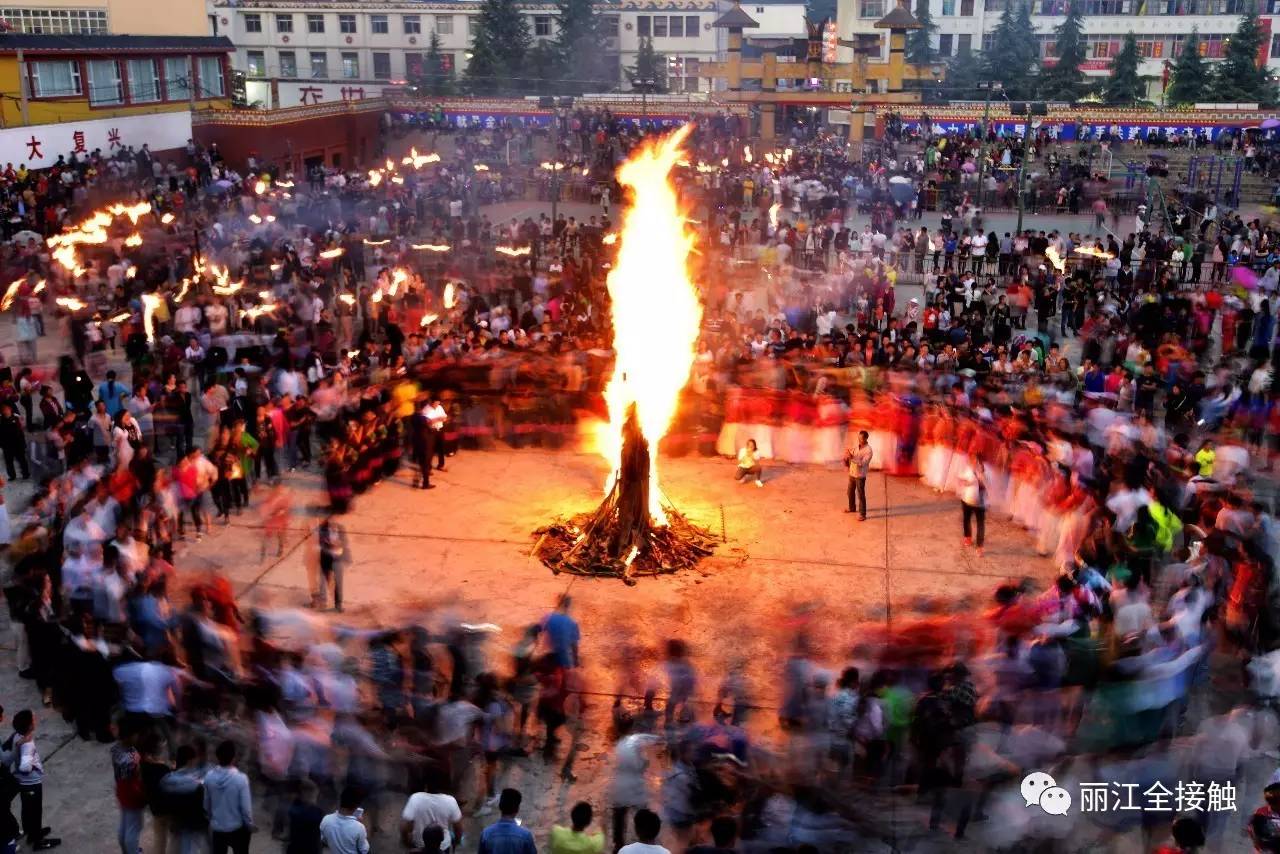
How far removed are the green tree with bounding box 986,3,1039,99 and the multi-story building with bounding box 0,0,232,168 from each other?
43.6 m

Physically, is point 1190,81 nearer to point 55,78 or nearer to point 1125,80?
point 1125,80

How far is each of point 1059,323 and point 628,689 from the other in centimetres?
1710

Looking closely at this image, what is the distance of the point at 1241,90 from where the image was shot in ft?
189

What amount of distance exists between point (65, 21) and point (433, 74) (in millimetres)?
23095

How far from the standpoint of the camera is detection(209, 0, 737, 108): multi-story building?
226 ft

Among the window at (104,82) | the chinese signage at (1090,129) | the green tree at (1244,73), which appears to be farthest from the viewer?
the green tree at (1244,73)

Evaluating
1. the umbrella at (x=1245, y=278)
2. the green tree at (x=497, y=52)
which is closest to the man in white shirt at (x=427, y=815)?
the umbrella at (x=1245, y=278)

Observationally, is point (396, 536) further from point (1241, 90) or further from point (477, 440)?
point (1241, 90)

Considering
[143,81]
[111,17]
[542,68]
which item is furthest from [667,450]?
[542,68]

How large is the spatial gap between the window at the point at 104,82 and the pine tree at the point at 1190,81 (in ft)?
160

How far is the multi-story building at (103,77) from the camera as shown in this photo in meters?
33.6

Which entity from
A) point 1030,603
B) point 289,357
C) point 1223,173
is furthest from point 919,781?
point 1223,173

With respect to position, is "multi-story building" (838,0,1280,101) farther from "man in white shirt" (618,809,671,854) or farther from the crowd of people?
"man in white shirt" (618,809,671,854)

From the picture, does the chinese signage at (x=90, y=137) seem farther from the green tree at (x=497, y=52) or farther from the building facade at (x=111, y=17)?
the green tree at (x=497, y=52)
